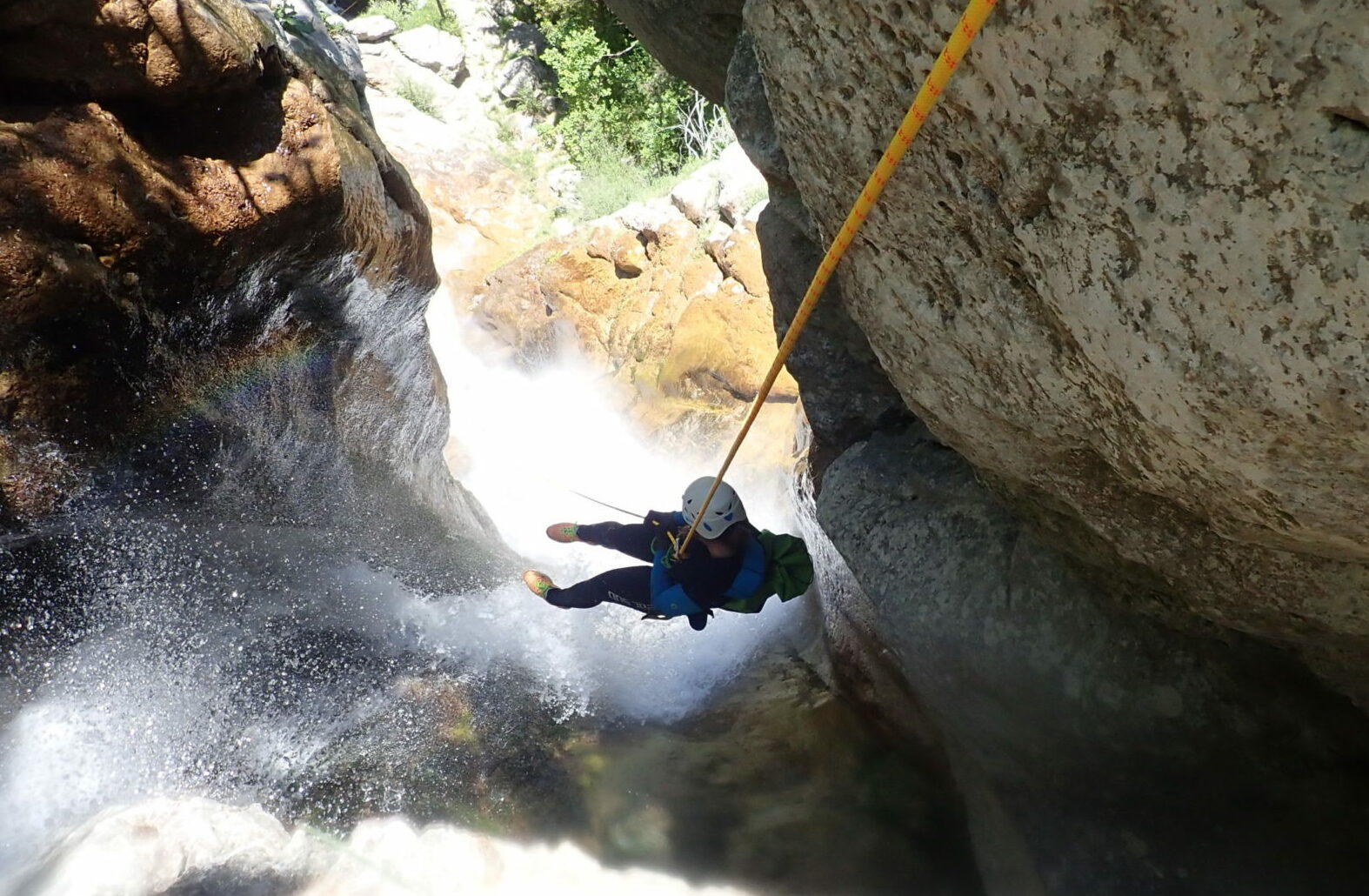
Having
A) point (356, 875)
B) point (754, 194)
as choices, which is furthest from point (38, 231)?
point (754, 194)

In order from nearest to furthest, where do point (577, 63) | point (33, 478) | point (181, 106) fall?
1. point (33, 478)
2. point (181, 106)
3. point (577, 63)

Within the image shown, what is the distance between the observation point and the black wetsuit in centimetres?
455

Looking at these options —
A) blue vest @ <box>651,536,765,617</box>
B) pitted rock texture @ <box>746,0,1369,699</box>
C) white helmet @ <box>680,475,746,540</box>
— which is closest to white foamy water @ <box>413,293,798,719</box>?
blue vest @ <box>651,536,765,617</box>

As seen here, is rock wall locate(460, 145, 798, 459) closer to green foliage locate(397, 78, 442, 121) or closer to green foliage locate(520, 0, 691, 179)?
green foliage locate(520, 0, 691, 179)

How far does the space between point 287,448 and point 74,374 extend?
153cm

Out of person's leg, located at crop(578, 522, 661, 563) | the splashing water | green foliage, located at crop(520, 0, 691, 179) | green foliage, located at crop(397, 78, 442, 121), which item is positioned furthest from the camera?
green foliage, located at crop(397, 78, 442, 121)

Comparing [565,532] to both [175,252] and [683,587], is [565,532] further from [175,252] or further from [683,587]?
[175,252]

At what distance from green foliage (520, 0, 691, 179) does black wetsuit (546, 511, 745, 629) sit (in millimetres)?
9525

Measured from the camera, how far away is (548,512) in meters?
10.4

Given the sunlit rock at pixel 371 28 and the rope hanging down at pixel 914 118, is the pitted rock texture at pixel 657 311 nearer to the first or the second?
the rope hanging down at pixel 914 118

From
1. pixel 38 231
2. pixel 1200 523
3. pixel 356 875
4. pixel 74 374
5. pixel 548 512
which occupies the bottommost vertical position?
pixel 548 512

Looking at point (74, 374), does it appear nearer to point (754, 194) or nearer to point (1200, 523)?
point (1200, 523)

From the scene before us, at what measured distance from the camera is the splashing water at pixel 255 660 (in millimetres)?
4055

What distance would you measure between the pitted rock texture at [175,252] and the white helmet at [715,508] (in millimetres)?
2147
